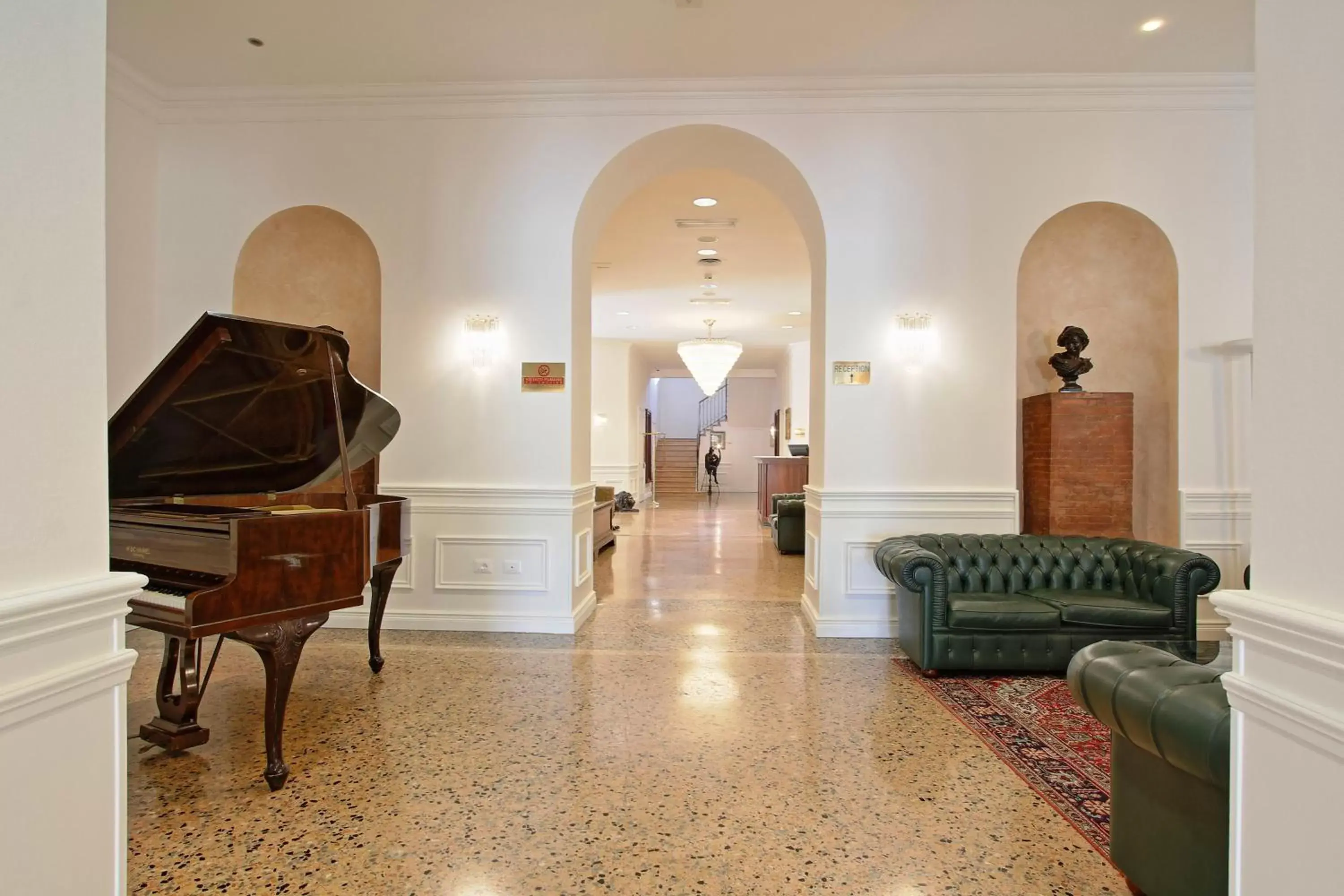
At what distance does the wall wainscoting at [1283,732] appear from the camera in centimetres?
116

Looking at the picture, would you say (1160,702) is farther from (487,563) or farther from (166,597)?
(487,563)

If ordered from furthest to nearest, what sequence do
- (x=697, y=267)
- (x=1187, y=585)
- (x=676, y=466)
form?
(x=676, y=466)
(x=697, y=267)
(x=1187, y=585)

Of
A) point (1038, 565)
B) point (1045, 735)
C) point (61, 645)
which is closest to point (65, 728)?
point (61, 645)

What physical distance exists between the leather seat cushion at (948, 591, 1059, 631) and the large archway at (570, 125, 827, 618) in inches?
52.7

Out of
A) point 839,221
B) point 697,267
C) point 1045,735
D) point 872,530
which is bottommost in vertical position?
point 1045,735

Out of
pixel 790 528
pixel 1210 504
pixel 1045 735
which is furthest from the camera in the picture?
pixel 790 528

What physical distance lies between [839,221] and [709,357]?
6.23 m

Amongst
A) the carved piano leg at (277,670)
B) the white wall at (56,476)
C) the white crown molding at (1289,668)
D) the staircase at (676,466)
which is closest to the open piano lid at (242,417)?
the carved piano leg at (277,670)

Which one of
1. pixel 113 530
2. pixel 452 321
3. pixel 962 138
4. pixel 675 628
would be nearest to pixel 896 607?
pixel 675 628

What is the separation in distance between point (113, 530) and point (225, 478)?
59 cm

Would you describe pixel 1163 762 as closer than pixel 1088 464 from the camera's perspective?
Result: Yes

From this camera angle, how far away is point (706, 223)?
25.7ft

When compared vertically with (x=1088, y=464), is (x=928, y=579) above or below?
below

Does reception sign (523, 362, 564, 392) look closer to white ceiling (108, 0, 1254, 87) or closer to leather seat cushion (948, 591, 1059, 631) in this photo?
white ceiling (108, 0, 1254, 87)
